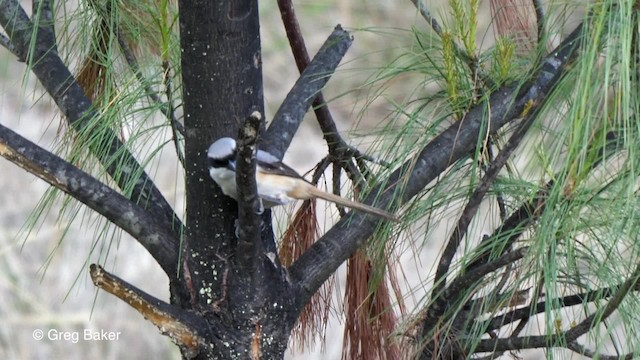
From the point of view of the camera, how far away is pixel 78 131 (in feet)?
2.49

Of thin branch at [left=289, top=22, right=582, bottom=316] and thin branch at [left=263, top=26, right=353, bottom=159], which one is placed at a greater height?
thin branch at [left=263, top=26, right=353, bottom=159]

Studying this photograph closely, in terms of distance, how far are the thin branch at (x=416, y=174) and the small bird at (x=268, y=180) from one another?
0.9 inches

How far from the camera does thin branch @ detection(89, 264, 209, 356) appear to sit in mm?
640

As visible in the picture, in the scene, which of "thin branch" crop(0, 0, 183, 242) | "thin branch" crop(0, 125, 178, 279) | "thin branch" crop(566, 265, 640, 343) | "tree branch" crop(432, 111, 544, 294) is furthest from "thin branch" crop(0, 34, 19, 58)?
"thin branch" crop(566, 265, 640, 343)

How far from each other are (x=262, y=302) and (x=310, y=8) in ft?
4.79

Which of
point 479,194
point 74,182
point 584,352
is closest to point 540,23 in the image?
point 479,194

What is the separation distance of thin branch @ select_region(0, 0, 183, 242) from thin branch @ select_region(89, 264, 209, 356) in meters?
0.08

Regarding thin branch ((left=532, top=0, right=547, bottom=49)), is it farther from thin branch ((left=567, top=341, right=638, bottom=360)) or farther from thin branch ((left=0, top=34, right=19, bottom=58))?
thin branch ((left=0, top=34, right=19, bottom=58))

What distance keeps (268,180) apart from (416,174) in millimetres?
113

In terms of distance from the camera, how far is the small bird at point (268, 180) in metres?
0.64

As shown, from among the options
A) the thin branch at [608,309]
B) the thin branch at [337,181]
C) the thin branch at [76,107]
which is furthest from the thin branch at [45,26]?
the thin branch at [608,309]

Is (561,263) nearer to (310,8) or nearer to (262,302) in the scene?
(262,302)

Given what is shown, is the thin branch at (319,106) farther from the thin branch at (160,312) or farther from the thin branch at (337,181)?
the thin branch at (160,312)

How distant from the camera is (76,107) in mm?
766
